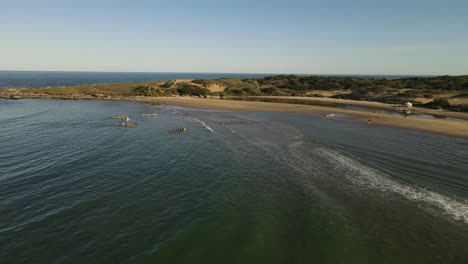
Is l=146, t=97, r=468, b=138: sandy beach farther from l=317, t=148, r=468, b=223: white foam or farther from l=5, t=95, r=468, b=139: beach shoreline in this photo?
l=317, t=148, r=468, b=223: white foam

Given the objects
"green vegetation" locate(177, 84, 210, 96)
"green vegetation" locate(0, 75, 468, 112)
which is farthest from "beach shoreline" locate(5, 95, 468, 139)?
"green vegetation" locate(0, 75, 468, 112)

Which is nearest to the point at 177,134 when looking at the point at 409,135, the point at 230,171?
the point at 230,171

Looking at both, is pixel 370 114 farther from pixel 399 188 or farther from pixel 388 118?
pixel 399 188

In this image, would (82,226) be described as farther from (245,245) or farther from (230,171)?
(230,171)

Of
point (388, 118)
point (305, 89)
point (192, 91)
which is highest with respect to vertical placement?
point (305, 89)

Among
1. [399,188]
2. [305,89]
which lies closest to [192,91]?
[305,89]

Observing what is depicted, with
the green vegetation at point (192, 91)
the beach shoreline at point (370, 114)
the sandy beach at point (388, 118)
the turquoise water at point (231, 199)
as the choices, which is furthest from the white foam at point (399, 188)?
the green vegetation at point (192, 91)
